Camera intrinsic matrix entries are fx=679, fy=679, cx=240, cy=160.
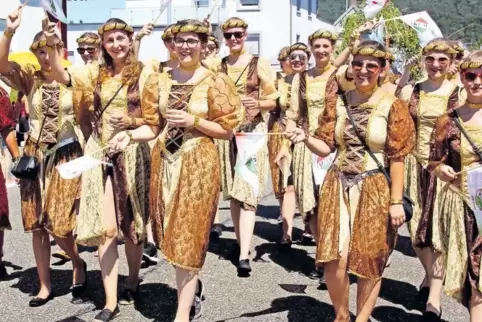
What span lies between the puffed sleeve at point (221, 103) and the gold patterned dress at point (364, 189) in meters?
0.62

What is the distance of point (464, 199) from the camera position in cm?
370

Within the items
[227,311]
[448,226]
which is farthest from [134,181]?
[448,226]

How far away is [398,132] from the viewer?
364cm

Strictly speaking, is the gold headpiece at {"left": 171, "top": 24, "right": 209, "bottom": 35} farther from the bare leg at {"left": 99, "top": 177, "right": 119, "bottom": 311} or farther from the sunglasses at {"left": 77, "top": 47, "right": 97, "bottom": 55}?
the sunglasses at {"left": 77, "top": 47, "right": 97, "bottom": 55}

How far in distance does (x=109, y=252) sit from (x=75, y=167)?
0.72 meters

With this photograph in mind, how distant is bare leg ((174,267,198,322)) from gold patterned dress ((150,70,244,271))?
0.25 ft

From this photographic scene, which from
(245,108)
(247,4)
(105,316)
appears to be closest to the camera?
(105,316)

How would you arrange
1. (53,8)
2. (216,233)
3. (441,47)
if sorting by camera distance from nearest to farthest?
(53,8) → (441,47) → (216,233)

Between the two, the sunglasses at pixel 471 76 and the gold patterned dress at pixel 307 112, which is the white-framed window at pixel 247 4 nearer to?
the gold patterned dress at pixel 307 112

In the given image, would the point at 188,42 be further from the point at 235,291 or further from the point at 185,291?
the point at 235,291

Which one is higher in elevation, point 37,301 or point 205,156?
point 205,156

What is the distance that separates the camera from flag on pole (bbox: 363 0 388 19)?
5.90 m

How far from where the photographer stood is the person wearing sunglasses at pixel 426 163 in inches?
175

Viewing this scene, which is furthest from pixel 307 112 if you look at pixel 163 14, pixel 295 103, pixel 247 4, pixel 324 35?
pixel 163 14
